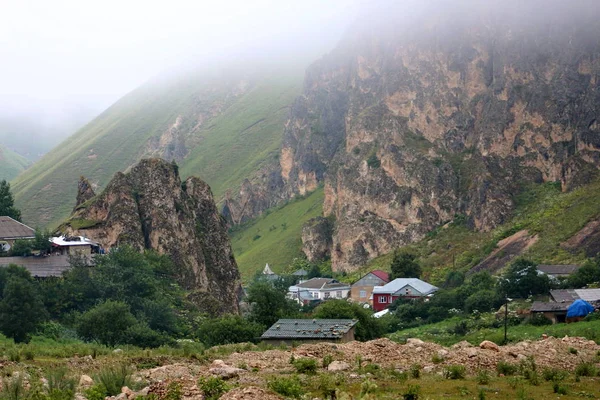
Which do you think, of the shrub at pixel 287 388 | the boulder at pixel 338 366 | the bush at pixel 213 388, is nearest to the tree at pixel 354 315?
the boulder at pixel 338 366

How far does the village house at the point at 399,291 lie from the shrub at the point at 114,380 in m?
69.1

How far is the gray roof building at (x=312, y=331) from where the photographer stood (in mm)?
53469

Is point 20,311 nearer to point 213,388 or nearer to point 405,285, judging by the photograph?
point 213,388

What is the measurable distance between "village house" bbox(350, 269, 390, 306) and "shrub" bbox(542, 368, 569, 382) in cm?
7485

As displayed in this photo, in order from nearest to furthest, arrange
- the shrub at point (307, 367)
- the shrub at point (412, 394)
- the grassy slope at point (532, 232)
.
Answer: the shrub at point (412, 394) → the shrub at point (307, 367) → the grassy slope at point (532, 232)

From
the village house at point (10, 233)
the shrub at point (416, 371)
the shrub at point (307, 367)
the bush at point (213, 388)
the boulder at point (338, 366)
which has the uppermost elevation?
the village house at point (10, 233)

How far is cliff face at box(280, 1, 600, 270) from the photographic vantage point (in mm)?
123312

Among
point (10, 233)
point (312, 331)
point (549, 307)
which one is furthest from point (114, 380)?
point (10, 233)

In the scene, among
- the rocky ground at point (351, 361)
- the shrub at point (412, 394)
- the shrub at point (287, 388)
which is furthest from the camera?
the rocky ground at point (351, 361)

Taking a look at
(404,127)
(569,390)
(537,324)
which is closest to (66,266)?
(537,324)

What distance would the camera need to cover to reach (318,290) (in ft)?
372

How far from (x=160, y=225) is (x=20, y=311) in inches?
1017

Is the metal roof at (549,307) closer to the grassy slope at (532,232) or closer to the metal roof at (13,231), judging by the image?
the grassy slope at (532,232)

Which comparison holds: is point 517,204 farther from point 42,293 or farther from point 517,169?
point 42,293
